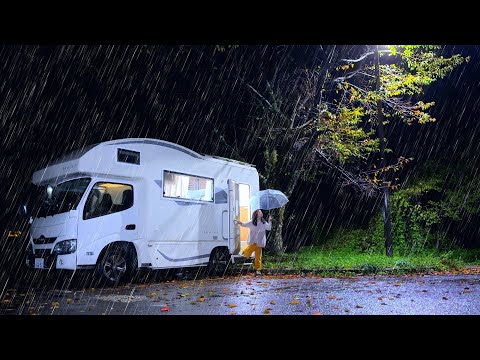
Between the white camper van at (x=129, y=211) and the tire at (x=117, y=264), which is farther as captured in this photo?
the tire at (x=117, y=264)

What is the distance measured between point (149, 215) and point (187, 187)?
145 centimetres

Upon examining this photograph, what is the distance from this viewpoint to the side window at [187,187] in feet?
36.7

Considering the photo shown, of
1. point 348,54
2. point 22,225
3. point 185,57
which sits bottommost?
point 22,225

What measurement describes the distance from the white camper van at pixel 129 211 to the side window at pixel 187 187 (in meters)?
0.02

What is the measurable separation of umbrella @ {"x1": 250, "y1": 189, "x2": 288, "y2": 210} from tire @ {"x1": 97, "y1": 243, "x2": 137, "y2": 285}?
14.4ft

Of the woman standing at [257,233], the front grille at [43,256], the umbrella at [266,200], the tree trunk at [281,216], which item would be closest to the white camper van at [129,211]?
the front grille at [43,256]

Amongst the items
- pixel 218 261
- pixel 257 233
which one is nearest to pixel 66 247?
pixel 218 261

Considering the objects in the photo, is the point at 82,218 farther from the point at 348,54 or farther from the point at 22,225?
the point at 348,54

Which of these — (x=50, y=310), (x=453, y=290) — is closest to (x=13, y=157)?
(x=50, y=310)

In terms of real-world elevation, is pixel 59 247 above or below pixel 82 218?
below

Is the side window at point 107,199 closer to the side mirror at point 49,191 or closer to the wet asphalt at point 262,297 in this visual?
the side mirror at point 49,191

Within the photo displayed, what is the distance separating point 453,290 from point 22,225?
29.6 feet

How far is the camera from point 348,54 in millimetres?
17531

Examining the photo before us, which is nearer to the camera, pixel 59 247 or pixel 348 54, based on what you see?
pixel 59 247
